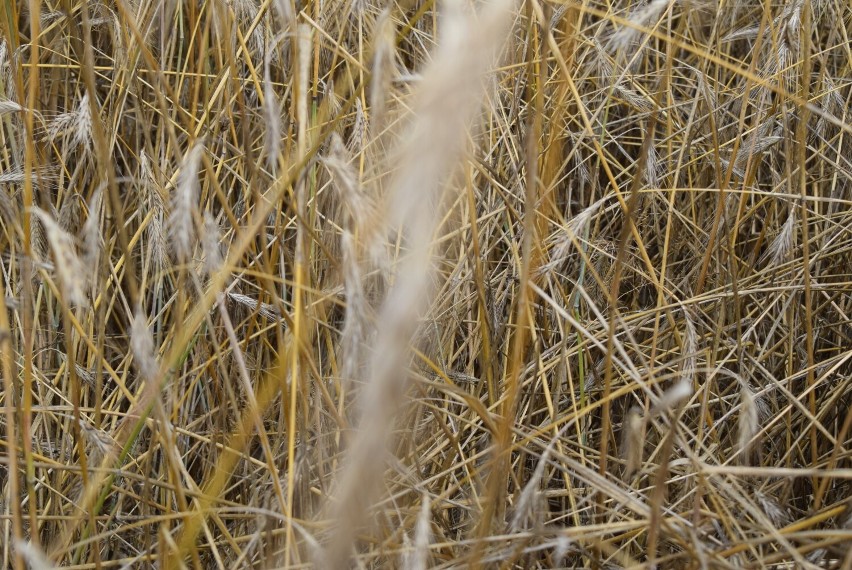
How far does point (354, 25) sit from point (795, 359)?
857mm

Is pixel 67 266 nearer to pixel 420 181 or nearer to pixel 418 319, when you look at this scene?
pixel 420 181

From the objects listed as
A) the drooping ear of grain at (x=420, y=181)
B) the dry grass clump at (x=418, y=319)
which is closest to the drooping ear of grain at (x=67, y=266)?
the dry grass clump at (x=418, y=319)

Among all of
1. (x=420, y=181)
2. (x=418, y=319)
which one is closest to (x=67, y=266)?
(x=420, y=181)

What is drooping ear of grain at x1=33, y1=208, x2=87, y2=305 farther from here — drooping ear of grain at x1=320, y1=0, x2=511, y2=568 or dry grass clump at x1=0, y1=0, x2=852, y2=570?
drooping ear of grain at x1=320, y1=0, x2=511, y2=568

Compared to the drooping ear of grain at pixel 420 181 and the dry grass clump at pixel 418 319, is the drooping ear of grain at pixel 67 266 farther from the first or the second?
the drooping ear of grain at pixel 420 181

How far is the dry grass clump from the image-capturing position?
0.64 metres

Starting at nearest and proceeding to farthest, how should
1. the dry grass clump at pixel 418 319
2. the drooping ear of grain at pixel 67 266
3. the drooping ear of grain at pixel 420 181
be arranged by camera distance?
the drooping ear of grain at pixel 420 181 → the drooping ear of grain at pixel 67 266 → the dry grass clump at pixel 418 319

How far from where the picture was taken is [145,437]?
3.46 feet

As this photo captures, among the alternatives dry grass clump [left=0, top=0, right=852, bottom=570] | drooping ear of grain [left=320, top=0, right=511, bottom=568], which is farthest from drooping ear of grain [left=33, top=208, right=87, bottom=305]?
drooping ear of grain [left=320, top=0, right=511, bottom=568]

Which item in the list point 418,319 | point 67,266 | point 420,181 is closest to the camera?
point 420,181

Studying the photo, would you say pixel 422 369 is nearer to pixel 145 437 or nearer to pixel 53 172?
pixel 145 437

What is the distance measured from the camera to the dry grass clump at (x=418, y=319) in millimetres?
643

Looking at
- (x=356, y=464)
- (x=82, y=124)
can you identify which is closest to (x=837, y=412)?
(x=356, y=464)

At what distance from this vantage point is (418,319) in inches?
37.9
